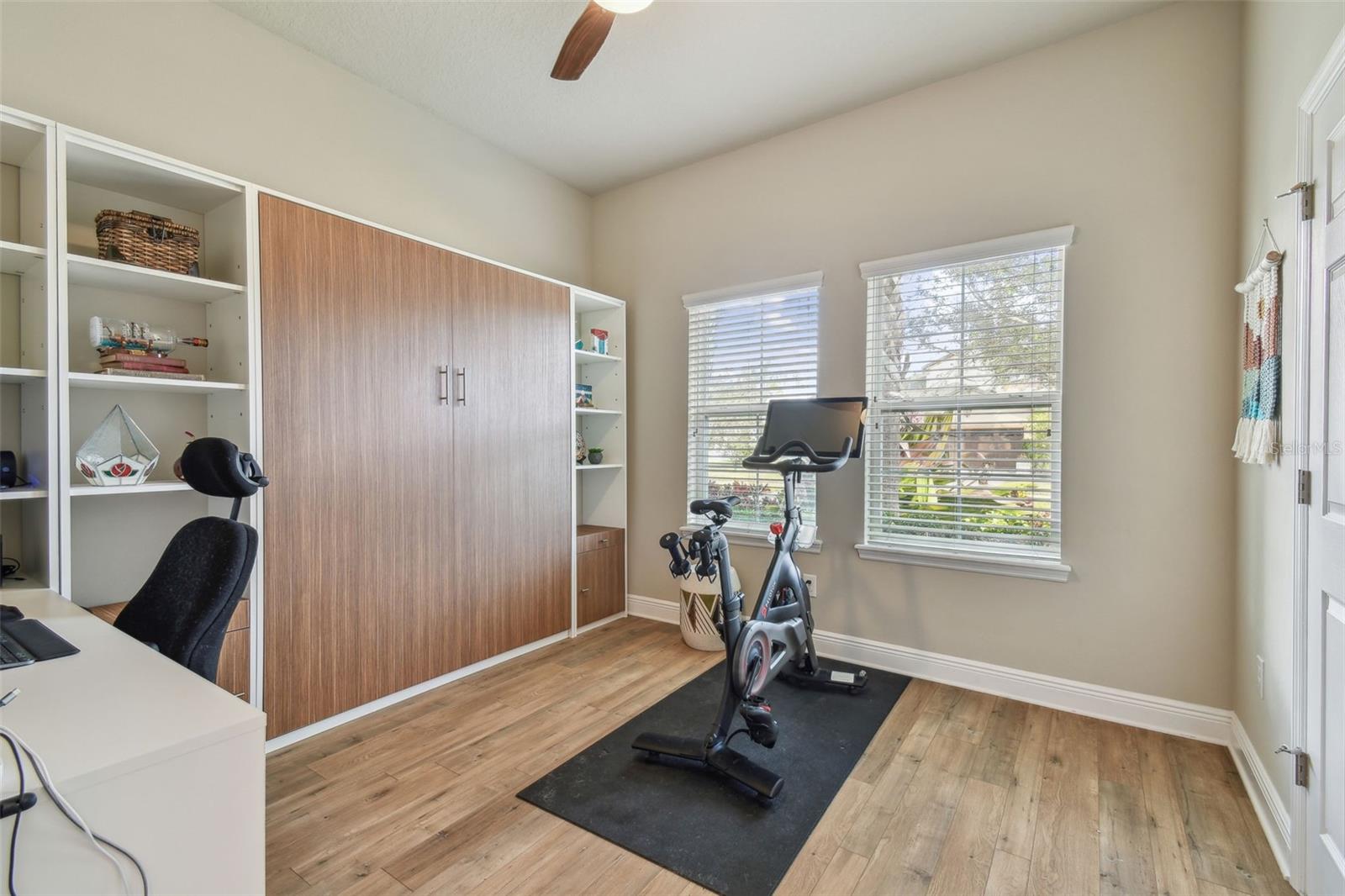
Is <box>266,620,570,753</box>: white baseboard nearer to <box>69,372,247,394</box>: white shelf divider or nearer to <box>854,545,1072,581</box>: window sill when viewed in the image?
<box>69,372,247,394</box>: white shelf divider

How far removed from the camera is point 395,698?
9.16ft

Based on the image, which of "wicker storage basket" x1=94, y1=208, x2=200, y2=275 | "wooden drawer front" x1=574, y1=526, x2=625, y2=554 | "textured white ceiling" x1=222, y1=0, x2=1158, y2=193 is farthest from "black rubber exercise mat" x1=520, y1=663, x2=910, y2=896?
"textured white ceiling" x1=222, y1=0, x2=1158, y2=193

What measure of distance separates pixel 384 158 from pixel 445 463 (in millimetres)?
1632

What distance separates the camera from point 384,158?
313 centimetres

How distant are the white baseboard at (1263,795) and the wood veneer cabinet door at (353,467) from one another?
3.11 metres

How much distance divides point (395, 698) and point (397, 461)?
1.10 meters

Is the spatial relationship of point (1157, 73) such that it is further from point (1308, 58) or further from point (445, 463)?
point (445, 463)

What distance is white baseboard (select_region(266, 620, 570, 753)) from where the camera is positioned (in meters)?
2.42

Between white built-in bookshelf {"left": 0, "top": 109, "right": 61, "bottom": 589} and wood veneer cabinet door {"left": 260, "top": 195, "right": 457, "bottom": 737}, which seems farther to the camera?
wood veneer cabinet door {"left": 260, "top": 195, "right": 457, "bottom": 737}

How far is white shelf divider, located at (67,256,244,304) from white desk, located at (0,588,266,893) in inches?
60.2

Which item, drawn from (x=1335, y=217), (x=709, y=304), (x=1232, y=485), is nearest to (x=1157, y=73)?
(x=1335, y=217)

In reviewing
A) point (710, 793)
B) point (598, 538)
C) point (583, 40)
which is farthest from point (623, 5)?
A: point (598, 538)

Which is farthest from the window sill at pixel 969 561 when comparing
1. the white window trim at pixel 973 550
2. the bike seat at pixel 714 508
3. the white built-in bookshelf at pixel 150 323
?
the white built-in bookshelf at pixel 150 323

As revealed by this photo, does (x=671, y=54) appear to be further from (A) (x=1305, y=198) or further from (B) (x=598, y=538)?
(B) (x=598, y=538)
